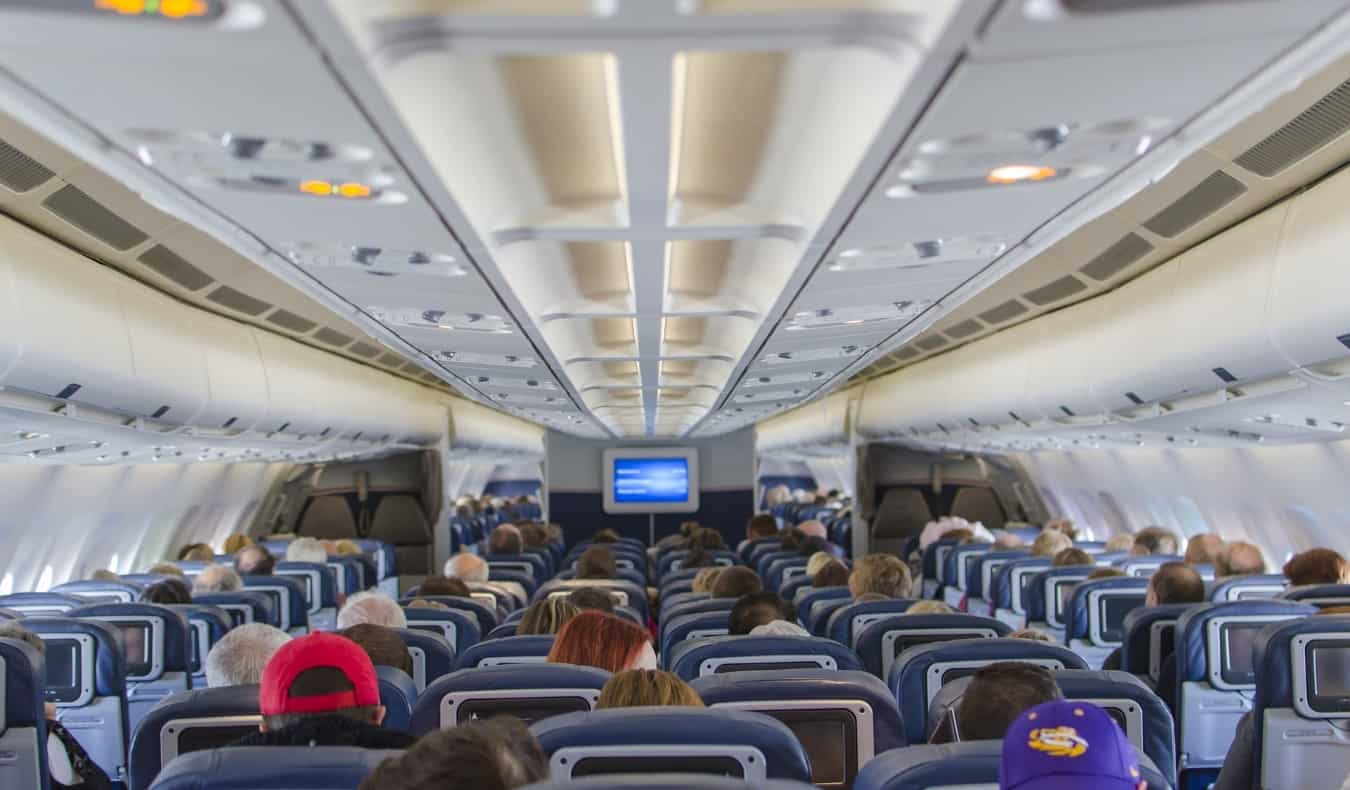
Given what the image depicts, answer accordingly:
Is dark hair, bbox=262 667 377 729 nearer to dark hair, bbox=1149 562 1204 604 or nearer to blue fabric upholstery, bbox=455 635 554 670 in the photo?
A: blue fabric upholstery, bbox=455 635 554 670

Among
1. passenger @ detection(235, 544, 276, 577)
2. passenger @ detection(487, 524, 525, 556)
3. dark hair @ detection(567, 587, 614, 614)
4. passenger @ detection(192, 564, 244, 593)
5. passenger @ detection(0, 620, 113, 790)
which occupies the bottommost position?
passenger @ detection(0, 620, 113, 790)

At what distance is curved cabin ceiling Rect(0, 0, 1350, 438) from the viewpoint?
2141 millimetres

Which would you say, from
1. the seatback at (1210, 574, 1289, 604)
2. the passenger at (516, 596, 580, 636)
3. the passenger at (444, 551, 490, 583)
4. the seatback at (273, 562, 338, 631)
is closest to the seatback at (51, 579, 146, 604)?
the seatback at (273, 562, 338, 631)

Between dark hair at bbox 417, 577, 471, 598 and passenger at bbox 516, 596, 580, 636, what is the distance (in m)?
2.66

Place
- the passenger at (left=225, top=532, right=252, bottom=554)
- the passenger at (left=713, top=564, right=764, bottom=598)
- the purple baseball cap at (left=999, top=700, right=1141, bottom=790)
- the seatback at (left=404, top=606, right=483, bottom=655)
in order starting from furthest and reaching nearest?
the passenger at (left=225, top=532, right=252, bottom=554), the passenger at (left=713, top=564, right=764, bottom=598), the seatback at (left=404, top=606, right=483, bottom=655), the purple baseball cap at (left=999, top=700, right=1141, bottom=790)

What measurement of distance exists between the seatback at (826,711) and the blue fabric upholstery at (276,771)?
1788mm

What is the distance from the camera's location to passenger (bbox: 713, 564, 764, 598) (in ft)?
32.4

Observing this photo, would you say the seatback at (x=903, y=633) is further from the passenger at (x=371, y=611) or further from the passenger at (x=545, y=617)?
the passenger at (x=371, y=611)

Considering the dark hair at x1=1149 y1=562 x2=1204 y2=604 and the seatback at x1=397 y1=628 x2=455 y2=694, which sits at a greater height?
the dark hair at x1=1149 y1=562 x2=1204 y2=604

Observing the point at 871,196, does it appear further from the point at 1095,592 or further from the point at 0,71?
the point at 1095,592

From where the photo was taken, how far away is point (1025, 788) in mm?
2705

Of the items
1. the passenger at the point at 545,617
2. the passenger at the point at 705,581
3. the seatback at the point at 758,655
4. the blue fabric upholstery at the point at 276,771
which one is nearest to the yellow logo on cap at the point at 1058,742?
the blue fabric upholstery at the point at 276,771

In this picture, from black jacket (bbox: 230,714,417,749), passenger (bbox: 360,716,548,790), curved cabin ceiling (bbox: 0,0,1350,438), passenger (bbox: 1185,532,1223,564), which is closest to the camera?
curved cabin ceiling (bbox: 0,0,1350,438)

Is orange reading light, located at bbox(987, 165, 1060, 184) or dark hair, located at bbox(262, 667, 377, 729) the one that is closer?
orange reading light, located at bbox(987, 165, 1060, 184)
